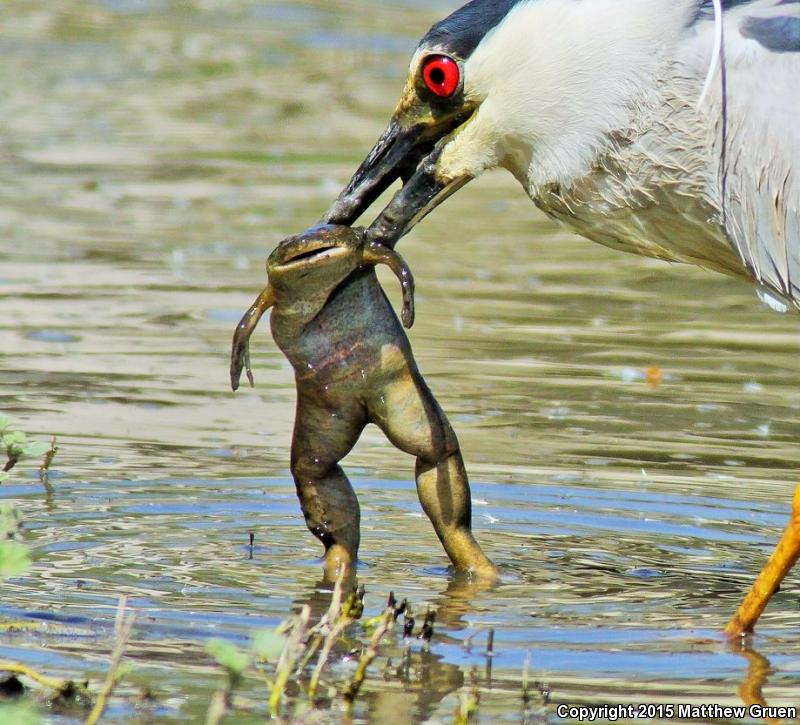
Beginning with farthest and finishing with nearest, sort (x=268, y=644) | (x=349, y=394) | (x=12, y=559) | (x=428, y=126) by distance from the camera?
(x=428, y=126) < (x=349, y=394) < (x=12, y=559) < (x=268, y=644)

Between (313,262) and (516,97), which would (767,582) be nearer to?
(313,262)

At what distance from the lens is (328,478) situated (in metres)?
5.72

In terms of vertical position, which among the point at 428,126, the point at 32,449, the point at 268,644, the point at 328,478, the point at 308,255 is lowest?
the point at 328,478

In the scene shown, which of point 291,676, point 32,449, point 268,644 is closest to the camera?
point 268,644

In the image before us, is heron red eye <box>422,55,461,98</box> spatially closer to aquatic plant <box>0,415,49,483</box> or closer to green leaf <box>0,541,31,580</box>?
aquatic plant <box>0,415,49,483</box>

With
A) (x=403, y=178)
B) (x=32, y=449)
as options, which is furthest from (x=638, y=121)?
(x=32, y=449)

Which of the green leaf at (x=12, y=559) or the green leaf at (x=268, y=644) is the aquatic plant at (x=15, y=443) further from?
the green leaf at (x=268, y=644)

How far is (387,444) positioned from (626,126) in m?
2.18

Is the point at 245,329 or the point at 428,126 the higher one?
the point at 428,126

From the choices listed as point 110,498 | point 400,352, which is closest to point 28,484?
point 110,498

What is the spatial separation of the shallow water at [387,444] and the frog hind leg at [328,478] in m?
0.10

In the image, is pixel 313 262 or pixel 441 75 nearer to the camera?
pixel 313 262

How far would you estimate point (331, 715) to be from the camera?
4266 mm

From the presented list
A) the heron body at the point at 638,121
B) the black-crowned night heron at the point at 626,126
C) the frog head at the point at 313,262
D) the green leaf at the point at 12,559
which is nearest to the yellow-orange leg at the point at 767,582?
the black-crowned night heron at the point at 626,126
